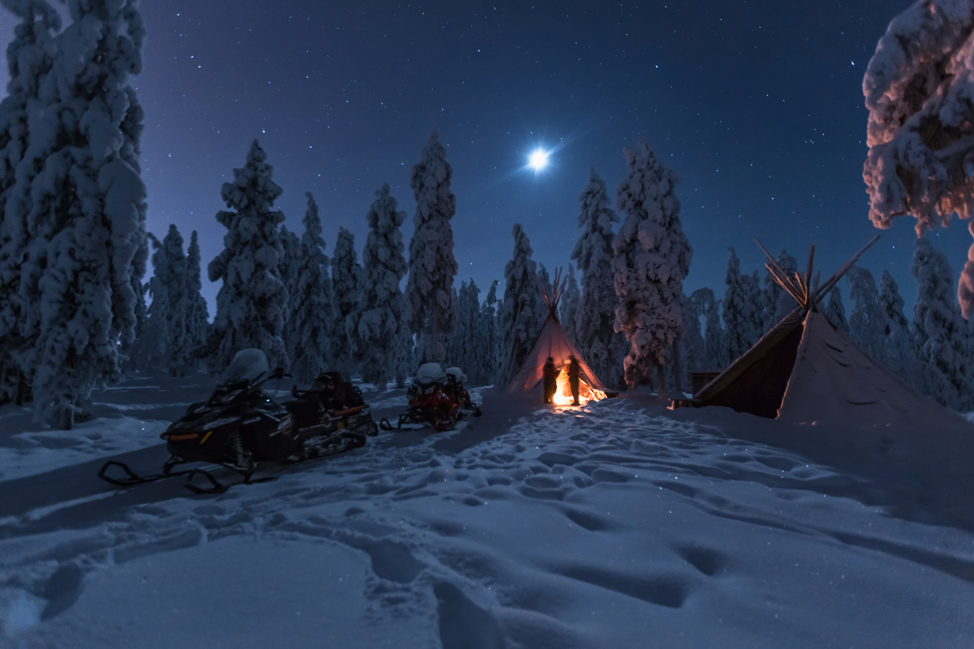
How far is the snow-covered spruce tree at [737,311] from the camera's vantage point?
3094 cm

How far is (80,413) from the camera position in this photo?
895 cm

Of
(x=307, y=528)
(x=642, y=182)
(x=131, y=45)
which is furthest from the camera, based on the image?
(x=642, y=182)

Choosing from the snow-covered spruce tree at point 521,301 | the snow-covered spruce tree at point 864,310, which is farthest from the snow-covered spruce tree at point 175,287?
the snow-covered spruce tree at point 864,310

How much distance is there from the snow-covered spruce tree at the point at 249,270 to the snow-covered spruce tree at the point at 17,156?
247 inches

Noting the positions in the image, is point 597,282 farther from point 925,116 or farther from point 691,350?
point 691,350

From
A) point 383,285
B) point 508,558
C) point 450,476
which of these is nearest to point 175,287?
point 383,285

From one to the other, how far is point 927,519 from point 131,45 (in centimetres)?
1598

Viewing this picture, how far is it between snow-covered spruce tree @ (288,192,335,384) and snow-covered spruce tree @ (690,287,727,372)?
3753 cm

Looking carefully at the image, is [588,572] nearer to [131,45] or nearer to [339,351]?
[131,45]

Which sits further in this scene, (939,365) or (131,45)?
(939,365)

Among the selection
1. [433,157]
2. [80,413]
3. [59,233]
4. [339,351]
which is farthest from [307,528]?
[339,351]

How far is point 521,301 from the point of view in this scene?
1069 inches

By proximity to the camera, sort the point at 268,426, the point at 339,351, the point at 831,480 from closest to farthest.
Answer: the point at 831,480 < the point at 268,426 < the point at 339,351

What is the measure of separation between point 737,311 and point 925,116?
29.5 metres
